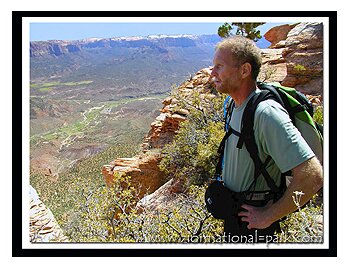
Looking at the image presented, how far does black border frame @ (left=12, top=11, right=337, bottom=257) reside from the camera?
197 cm

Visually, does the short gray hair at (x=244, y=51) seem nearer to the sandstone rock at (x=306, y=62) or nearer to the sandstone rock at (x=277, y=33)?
the sandstone rock at (x=306, y=62)

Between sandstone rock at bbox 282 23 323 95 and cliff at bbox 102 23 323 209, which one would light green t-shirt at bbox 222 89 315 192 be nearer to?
cliff at bbox 102 23 323 209

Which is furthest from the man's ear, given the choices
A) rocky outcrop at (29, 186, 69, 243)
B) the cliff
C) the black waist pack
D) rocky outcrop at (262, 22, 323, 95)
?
rocky outcrop at (262, 22, 323, 95)

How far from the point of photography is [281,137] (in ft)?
4.80

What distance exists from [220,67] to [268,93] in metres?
0.29

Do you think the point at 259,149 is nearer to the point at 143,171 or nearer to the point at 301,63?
the point at 143,171

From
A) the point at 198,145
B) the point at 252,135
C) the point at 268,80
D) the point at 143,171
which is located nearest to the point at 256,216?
the point at 252,135

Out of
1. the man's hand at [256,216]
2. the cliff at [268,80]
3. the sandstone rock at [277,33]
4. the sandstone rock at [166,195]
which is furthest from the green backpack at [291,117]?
the sandstone rock at [277,33]

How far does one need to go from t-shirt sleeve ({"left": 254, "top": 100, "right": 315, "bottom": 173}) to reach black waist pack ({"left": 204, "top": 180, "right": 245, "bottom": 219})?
34 cm
